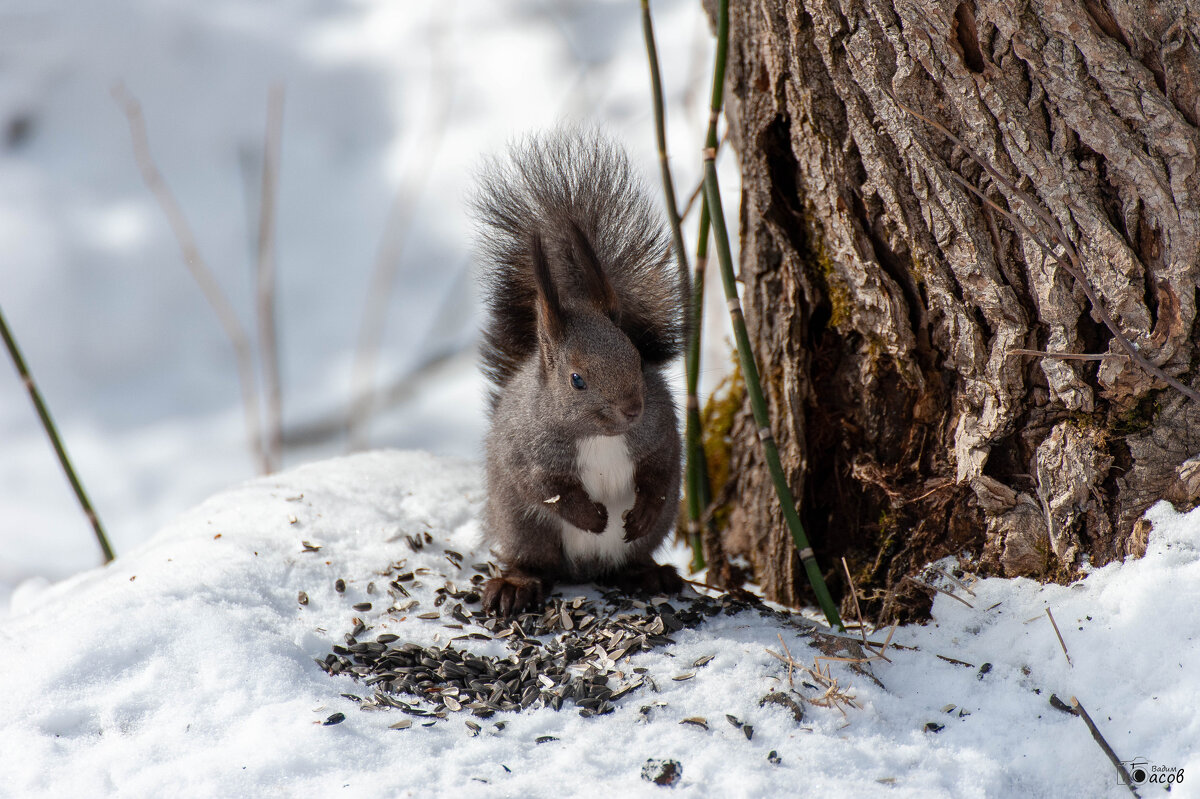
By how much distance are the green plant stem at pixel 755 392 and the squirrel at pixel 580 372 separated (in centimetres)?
24

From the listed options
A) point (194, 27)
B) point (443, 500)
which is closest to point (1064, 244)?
point (443, 500)

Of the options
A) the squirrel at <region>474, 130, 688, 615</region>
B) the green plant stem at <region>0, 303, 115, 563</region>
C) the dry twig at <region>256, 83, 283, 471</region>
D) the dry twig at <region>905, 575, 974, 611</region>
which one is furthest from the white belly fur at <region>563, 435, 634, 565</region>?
the dry twig at <region>256, 83, 283, 471</region>

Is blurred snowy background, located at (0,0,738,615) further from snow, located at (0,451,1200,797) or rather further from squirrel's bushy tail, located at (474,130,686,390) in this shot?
snow, located at (0,451,1200,797)

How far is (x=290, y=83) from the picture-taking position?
4977 millimetres

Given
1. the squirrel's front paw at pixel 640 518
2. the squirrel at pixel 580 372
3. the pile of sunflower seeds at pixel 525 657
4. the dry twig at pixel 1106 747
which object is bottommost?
the dry twig at pixel 1106 747

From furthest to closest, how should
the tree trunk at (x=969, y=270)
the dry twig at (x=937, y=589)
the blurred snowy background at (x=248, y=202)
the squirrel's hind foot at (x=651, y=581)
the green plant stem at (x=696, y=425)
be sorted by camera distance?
the blurred snowy background at (x=248, y=202) → the green plant stem at (x=696, y=425) → the squirrel's hind foot at (x=651, y=581) → the dry twig at (x=937, y=589) → the tree trunk at (x=969, y=270)

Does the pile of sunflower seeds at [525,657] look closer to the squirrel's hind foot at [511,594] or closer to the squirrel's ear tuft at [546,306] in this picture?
the squirrel's hind foot at [511,594]

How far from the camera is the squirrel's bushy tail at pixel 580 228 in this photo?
2219mm

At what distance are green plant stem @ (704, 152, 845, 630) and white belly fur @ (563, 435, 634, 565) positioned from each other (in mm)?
334

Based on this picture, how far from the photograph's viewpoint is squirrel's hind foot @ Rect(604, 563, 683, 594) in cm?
226

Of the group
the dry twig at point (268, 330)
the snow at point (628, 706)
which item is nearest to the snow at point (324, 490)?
the snow at point (628, 706)

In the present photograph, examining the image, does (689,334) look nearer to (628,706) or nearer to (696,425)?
(696,425)
